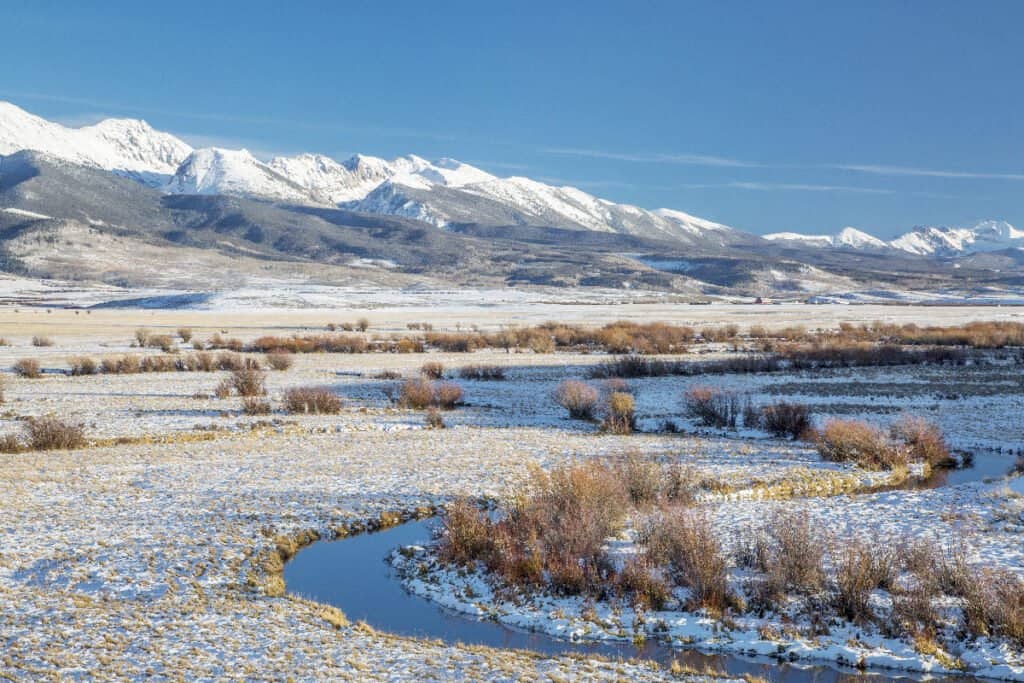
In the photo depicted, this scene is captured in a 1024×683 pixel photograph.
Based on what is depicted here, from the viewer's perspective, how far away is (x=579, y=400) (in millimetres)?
30562

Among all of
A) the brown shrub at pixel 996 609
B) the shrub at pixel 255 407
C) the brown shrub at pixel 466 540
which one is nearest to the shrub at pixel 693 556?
the brown shrub at pixel 466 540

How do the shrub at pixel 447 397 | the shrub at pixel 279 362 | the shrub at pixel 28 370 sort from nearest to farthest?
1. the shrub at pixel 447 397
2. the shrub at pixel 28 370
3. the shrub at pixel 279 362

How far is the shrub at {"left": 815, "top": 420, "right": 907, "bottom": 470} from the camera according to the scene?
2191 cm

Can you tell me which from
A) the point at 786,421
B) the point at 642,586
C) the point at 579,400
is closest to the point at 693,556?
the point at 642,586

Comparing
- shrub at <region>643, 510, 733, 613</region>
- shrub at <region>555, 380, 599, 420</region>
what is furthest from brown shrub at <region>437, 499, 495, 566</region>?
shrub at <region>555, 380, 599, 420</region>

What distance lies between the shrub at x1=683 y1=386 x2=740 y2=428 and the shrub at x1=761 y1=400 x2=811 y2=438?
106 cm

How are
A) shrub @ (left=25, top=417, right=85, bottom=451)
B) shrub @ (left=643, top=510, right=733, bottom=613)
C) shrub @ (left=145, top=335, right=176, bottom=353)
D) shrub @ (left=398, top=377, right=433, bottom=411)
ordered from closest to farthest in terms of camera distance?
shrub @ (left=643, top=510, right=733, bottom=613) → shrub @ (left=25, top=417, right=85, bottom=451) → shrub @ (left=398, top=377, right=433, bottom=411) → shrub @ (left=145, top=335, right=176, bottom=353)

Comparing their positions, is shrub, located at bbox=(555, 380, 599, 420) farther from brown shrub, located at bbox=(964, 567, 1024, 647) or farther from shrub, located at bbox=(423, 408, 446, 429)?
brown shrub, located at bbox=(964, 567, 1024, 647)

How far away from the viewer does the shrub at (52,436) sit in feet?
77.1

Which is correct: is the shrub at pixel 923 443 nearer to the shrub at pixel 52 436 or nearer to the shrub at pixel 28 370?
the shrub at pixel 52 436

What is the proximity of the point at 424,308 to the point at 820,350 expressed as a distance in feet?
232

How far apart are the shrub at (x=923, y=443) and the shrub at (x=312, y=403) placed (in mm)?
17227

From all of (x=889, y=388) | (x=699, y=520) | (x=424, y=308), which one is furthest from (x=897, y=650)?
(x=424, y=308)

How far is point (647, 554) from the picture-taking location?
520 inches
